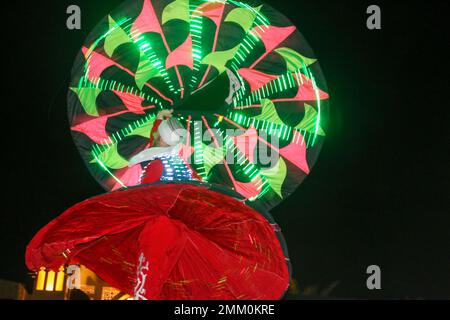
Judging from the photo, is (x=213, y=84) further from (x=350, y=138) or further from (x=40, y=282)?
(x=40, y=282)

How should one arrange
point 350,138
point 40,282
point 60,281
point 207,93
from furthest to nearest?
1. point 60,281
2. point 40,282
3. point 350,138
4. point 207,93

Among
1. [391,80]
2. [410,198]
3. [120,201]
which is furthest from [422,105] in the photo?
[120,201]

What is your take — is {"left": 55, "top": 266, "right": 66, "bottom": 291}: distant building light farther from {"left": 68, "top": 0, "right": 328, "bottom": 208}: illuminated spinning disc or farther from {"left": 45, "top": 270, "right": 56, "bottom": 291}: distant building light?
{"left": 68, "top": 0, "right": 328, "bottom": 208}: illuminated spinning disc

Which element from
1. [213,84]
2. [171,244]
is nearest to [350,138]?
[213,84]

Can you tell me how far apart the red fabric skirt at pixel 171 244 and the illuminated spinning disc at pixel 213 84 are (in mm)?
814

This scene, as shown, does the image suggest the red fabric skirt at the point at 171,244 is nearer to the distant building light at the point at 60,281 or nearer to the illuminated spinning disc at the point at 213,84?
the illuminated spinning disc at the point at 213,84

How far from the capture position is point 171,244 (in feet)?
8.45

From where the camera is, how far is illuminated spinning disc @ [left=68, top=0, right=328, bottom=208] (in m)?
3.61

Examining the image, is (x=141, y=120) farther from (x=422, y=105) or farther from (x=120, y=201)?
(x=422, y=105)

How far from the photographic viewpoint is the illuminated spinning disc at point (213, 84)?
11.9 feet

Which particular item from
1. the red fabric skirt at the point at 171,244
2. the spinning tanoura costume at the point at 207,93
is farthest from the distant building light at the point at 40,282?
the red fabric skirt at the point at 171,244

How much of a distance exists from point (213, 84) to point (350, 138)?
1.16 m

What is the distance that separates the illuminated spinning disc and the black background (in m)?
0.34

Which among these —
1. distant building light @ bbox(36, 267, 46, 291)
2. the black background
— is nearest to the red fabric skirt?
the black background
